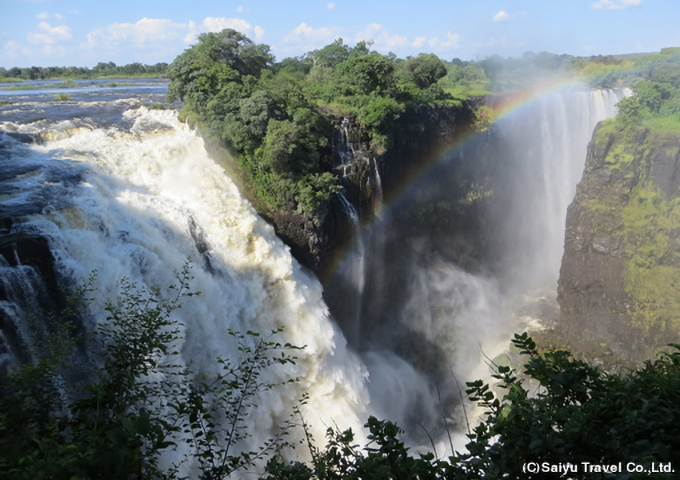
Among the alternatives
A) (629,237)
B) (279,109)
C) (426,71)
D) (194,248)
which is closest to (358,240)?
(279,109)

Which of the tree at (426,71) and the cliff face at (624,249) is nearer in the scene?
the cliff face at (624,249)

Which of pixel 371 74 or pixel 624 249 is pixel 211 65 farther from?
pixel 624 249

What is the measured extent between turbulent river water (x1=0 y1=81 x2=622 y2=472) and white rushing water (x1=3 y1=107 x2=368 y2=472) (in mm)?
41

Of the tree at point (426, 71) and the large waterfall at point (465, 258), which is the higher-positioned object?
the tree at point (426, 71)

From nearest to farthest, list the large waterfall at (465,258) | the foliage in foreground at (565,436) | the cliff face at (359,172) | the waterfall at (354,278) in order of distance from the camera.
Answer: the foliage in foreground at (565,436)
the cliff face at (359,172)
the waterfall at (354,278)
the large waterfall at (465,258)

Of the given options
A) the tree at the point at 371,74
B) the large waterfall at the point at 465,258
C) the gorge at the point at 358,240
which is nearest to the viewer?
the gorge at the point at 358,240

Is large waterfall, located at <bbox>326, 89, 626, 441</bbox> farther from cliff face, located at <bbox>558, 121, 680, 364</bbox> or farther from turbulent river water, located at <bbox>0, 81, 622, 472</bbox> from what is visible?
cliff face, located at <bbox>558, 121, 680, 364</bbox>

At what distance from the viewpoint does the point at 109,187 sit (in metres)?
16.0


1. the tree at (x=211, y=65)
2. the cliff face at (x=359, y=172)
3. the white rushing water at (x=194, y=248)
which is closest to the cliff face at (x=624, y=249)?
the cliff face at (x=359, y=172)

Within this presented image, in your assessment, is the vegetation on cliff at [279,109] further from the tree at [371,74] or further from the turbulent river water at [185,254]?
the turbulent river water at [185,254]

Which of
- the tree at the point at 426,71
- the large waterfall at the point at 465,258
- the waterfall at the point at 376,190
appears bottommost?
the large waterfall at the point at 465,258

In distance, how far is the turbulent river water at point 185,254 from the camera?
12906 millimetres

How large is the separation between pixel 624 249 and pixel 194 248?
21988 millimetres

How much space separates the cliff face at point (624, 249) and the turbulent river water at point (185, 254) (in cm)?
520
